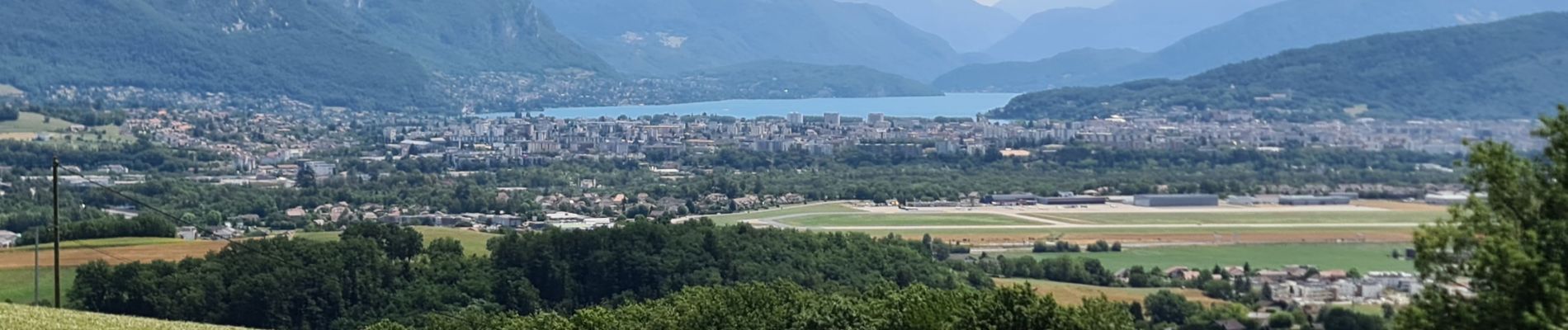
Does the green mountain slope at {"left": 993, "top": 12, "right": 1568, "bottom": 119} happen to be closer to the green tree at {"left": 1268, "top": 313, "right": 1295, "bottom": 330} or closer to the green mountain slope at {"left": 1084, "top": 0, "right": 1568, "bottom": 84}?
the green mountain slope at {"left": 1084, "top": 0, "right": 1568, "bottom": 84}

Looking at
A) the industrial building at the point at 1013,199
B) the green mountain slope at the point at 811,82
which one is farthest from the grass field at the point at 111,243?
the green mountain slope at the point at 811,82

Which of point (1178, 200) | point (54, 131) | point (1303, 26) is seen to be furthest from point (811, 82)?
point (1178, 200)

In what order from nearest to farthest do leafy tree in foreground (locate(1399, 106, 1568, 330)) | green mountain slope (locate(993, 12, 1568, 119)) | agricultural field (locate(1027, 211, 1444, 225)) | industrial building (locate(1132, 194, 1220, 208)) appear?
leafy tree in foreground (locate(1399, 106, 1568, 330)), agricultural field (locate(1027, 211, 1444, 225)), industrial building (locate(1132, 194, 1220, 208)), green mountain slope (locate(993, 12, 1568, 119))

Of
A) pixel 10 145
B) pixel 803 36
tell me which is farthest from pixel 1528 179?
pixel 803 36

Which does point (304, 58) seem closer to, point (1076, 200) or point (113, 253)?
point (1076, 200)

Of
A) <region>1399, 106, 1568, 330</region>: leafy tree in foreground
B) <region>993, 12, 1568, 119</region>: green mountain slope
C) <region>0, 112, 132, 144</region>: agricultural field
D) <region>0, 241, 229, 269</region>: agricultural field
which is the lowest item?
<region>0, 241, 229, 269</region>: agricultural field

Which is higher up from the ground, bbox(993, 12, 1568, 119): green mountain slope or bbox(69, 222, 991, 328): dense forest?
bbox(993, 12, 1568, 119): green mountain slope

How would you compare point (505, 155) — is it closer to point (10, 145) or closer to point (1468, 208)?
point (10, 145)

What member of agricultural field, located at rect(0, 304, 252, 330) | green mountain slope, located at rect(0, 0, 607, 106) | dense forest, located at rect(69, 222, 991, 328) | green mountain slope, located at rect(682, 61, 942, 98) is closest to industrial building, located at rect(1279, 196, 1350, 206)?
dense forest, located at rect(69, 222, 991, 328)
